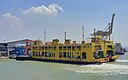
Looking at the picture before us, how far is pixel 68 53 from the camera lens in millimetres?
64625

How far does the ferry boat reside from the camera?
58.2 m

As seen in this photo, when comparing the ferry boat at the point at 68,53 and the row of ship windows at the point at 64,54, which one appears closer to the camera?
the ferry boat at the point at 68,53

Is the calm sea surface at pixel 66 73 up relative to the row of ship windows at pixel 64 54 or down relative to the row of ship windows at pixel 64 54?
down

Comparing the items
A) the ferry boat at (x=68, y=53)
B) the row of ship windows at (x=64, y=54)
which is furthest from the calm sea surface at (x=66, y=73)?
the row of ship windows at (x=64, y=54)

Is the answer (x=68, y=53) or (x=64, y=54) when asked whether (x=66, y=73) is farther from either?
(x=64, y=54)

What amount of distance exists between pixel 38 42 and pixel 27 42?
830 centimetres

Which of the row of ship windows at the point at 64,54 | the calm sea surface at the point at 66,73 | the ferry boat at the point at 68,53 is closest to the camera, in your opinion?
the calm sea surface at the point at 66,73

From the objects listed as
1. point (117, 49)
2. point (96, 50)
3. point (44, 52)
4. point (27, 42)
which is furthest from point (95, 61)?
point (117, 49)

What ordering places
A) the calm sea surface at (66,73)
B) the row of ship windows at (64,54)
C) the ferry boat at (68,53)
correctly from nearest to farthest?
the calm sea surface at (66,73) → the ferry boat at (68,53) → the row of ship windows at (64,54)

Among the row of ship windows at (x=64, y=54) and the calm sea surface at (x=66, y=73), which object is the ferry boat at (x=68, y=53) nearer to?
the row of ship windows at (x=64, y=54)

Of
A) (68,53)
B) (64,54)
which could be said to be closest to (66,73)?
(68,53)

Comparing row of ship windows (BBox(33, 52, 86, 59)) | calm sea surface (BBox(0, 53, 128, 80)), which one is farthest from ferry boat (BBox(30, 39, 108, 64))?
calm sea surface (BBox(0, 53, 128, 80))

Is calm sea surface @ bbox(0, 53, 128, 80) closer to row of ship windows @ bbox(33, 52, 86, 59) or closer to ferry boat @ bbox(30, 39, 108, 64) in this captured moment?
ferry boat @ bbox(30, 39, 108, 64)

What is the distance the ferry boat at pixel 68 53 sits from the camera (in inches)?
2290
